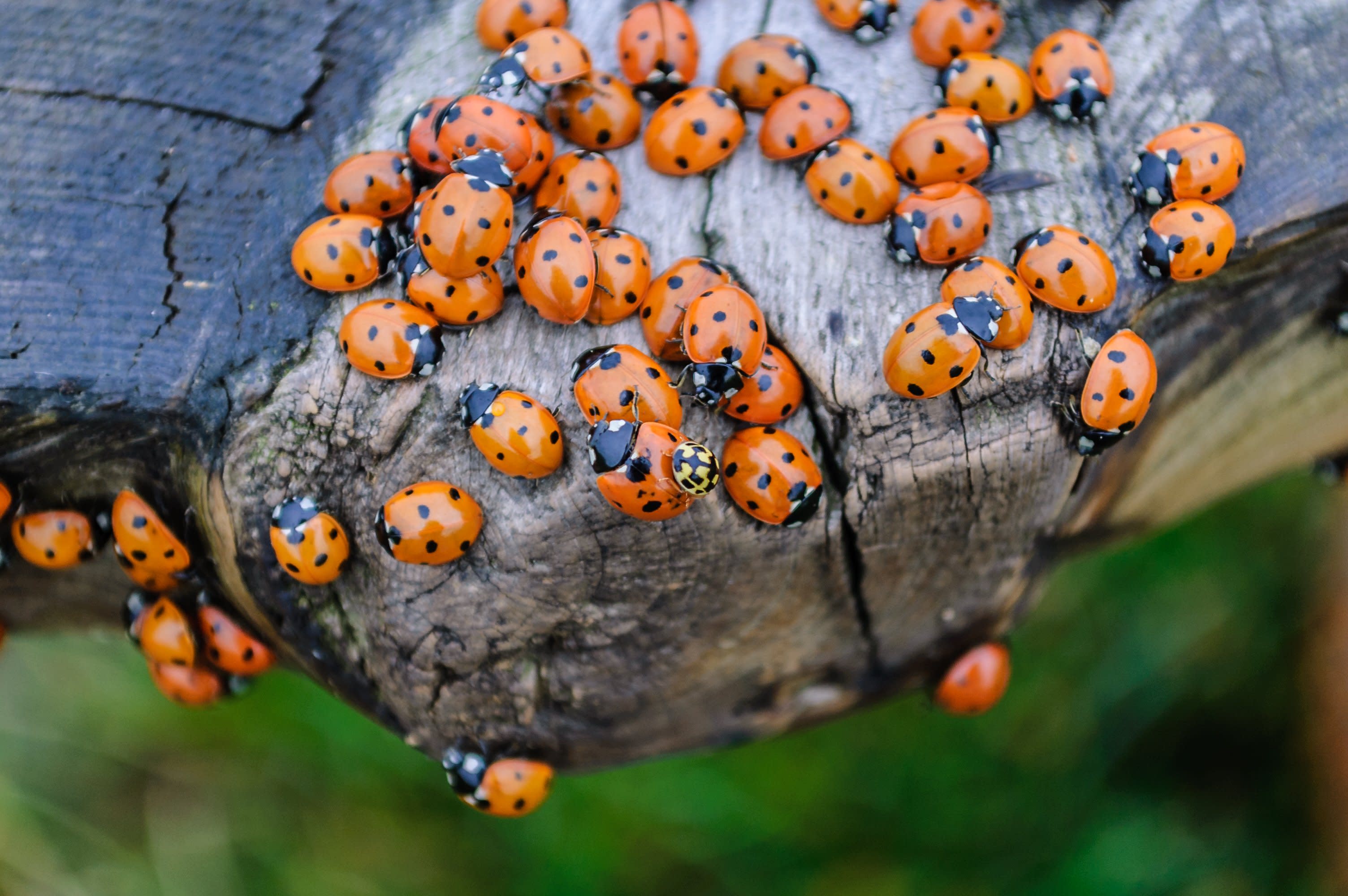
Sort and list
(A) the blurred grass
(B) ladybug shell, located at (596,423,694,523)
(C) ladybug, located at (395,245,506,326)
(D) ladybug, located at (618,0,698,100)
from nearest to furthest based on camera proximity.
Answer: (B) ladybug shell, located at (596,423,694,523), (C) ladybug, located at (395,245,506,326), (D) ladybug, located at (618,0,698,100), (A) the blurred grass

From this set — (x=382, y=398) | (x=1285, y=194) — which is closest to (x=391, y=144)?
(x=382, y=398)

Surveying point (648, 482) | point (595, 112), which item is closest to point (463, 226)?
point (595, 112)

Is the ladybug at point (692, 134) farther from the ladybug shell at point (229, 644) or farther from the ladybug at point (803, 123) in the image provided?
the ladybug shell at point (229, 644)

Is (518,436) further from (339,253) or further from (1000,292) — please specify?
(1000,292)

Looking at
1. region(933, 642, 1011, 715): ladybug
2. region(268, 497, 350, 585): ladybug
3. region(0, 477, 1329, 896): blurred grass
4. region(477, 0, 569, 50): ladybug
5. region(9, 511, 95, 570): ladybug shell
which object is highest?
region(477, 0, 569, 50): ladybug

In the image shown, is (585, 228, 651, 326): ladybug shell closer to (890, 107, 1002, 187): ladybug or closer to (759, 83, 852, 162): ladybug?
(759, 83, 852, 162): ladybug

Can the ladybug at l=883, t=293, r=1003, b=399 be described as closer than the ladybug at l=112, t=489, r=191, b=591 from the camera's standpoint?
Yes

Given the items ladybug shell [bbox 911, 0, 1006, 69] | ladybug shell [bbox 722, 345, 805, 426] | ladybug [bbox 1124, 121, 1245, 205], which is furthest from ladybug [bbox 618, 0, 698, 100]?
ladybug [bbox 1124, 121, 1245, 205]
